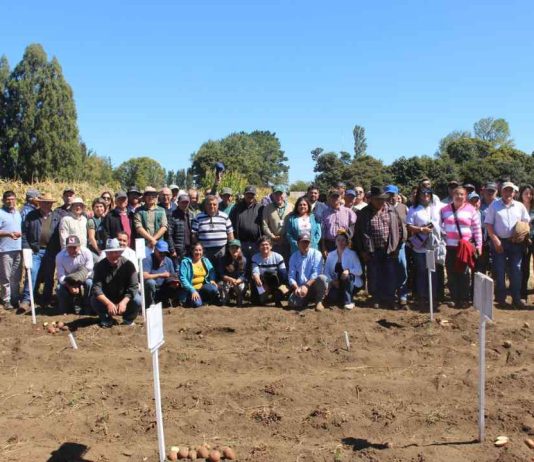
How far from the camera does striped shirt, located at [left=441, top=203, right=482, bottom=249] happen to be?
8.33 meters

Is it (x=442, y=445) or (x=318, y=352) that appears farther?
(x=318, y=352)

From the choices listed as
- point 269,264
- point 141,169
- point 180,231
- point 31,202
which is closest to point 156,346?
point 269,264

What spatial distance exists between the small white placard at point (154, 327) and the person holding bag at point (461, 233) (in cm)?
573

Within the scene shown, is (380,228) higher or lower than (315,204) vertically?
lower

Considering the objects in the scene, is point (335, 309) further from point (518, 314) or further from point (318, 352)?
point (518, 314)

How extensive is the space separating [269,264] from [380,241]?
A: 5.93ft

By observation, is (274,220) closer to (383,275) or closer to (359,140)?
(383,275)

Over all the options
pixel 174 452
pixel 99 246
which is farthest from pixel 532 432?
pixel 99 246

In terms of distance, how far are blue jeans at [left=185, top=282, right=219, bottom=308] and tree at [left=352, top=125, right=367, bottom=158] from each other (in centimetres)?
8045

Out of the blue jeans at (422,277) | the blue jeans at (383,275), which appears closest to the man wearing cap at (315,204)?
the blue jeans at (383,275)

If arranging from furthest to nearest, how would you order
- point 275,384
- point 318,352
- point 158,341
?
1. point 318,352
2. point 275,384
3. point 158,341

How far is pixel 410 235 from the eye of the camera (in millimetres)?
8602

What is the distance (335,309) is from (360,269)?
79 cm

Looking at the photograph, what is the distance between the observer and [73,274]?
8.11 meters
